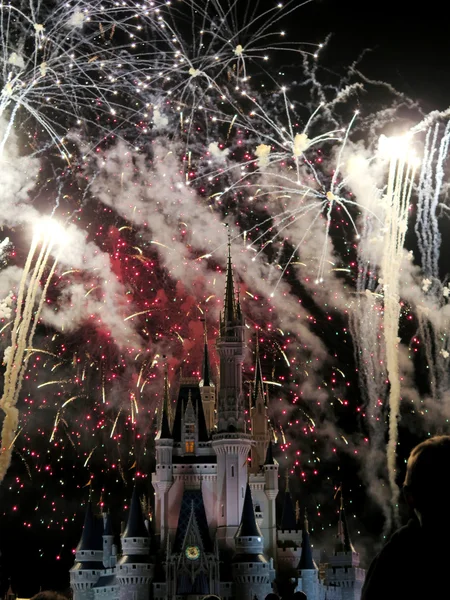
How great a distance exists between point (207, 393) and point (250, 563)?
17643mm

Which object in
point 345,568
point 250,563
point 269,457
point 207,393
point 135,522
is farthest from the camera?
point 207,393

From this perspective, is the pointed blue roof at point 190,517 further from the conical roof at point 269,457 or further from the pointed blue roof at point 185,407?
the conical roof at point 269,457

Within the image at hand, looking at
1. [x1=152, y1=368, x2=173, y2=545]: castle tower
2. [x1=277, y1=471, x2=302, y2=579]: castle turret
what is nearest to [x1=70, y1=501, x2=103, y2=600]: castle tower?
[x1=152, y1=368, x2=173, y2=545]: castle tower

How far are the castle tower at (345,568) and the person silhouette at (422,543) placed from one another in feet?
266

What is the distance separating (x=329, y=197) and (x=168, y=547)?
30217mm

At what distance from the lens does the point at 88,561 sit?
84.2 m

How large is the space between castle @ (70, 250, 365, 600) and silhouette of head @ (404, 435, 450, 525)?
238ft

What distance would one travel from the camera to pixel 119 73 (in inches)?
2403

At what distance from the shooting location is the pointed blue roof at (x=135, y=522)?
264 feet

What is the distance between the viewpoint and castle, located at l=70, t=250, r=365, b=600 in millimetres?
78000

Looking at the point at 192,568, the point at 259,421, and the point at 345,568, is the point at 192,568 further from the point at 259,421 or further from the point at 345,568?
the point at 259,421

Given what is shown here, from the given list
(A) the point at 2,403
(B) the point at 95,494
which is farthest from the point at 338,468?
(A) the point at 2,403

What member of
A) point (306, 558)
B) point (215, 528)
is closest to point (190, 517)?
point (215, 528)

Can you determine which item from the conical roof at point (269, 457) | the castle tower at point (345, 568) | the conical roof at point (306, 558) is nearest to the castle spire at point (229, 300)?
the conical roof at point (269, 457)
